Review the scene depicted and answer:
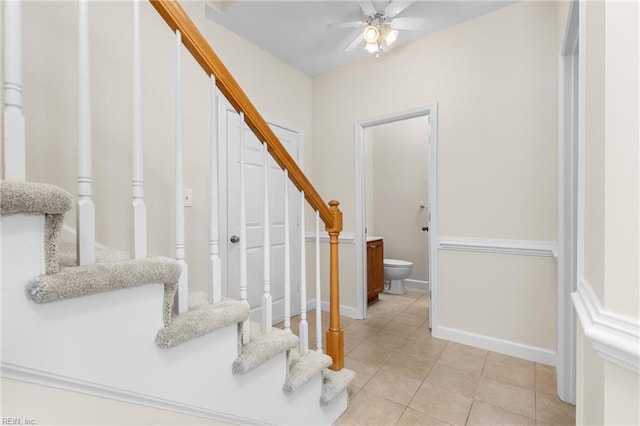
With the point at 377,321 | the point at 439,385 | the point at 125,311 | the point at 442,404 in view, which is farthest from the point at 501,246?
the point at 125,311

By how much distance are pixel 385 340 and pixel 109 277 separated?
2312 millimetres

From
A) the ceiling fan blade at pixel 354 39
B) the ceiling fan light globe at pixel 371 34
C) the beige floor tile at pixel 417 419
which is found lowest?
the beige floor tile at pixel 417 419

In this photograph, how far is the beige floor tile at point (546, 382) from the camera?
178cm

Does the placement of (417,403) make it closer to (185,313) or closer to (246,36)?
(185,313)

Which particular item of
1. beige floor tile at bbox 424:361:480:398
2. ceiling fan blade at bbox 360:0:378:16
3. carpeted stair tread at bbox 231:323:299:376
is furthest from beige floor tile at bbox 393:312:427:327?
ceiling fan blade at bbox 360:0:378:16

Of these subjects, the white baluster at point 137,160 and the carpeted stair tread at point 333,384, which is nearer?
the white baluster at point 137,160

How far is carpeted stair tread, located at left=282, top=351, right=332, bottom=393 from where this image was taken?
1.23 m

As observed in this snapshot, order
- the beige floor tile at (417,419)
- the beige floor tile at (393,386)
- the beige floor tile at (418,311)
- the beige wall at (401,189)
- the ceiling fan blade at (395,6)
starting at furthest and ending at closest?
the beige wall at (401,189) < the beige floor tile at (418,311) < the ceiling fan blade at (395,6) < the beige floor tile at (393,386) < the beige floor tile at (417,419)

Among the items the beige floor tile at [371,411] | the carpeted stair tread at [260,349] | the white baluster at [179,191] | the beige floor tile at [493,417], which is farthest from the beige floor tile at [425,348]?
the white baluster at [179,191]

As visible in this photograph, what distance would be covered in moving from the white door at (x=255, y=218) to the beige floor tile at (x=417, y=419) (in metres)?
1.52

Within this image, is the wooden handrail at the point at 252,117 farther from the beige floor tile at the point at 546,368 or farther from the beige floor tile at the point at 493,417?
the beige floor tile at the point at 546,368

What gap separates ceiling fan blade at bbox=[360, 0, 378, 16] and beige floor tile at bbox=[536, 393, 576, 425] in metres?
2.79

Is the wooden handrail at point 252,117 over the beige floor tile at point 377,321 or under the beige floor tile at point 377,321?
over

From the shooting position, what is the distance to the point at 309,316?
10.1 feet
